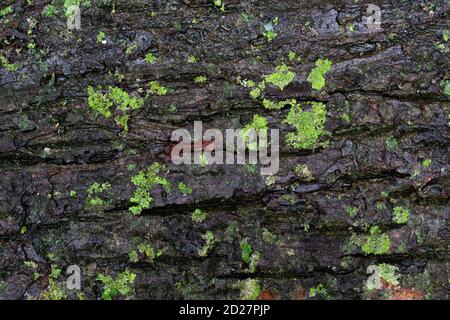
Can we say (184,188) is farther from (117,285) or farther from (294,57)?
(294,57)

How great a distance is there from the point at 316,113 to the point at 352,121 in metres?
0.25

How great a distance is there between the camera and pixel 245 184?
3092 millimetres

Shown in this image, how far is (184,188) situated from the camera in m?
3.09

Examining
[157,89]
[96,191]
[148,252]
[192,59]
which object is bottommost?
[148,252]

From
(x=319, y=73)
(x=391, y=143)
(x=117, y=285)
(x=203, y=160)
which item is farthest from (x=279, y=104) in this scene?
(x=117, y=285)

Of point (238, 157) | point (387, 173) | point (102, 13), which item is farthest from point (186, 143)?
point (387, 173)

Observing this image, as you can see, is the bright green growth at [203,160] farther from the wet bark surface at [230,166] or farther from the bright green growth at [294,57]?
the bright green growth at [294,57]

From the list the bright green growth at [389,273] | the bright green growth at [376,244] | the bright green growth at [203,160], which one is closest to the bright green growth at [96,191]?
the bright green growth at [203,160]

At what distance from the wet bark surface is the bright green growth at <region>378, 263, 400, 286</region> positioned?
0.12ft

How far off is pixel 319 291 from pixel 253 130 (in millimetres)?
1162

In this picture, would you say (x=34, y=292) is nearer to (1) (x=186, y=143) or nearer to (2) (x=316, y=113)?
(1) (x=186, y=143)

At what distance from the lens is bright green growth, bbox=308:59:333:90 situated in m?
3.12

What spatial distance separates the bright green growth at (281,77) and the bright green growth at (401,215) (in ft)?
3.68

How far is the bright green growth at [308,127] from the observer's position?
3090mm
